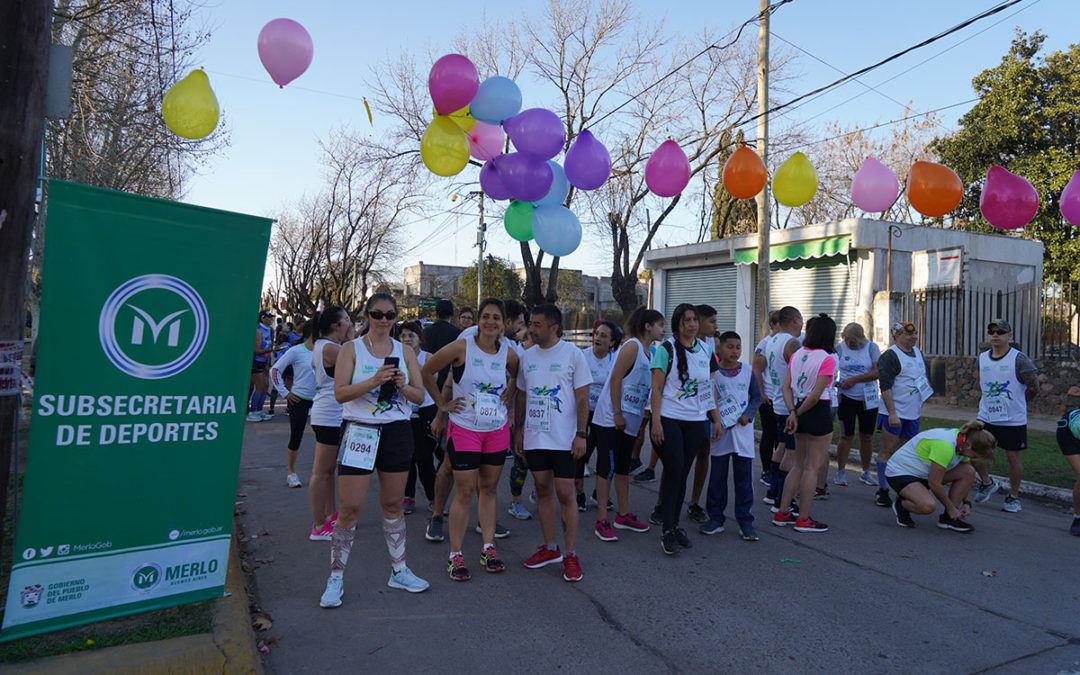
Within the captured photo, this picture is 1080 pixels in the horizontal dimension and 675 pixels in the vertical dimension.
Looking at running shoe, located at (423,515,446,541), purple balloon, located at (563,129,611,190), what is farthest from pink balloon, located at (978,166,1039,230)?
running shoe, located at (423,515,446,541)

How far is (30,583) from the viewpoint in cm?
339

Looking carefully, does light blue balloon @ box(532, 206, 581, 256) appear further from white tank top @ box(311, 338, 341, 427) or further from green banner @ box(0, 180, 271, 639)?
green banner @ box(0, 180, 271, 639)

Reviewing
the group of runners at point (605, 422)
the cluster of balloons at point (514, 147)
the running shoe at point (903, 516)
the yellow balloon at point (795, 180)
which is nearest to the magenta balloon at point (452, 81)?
the cluster of balloons at point (514, 147)

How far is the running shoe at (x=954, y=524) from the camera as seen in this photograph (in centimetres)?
601

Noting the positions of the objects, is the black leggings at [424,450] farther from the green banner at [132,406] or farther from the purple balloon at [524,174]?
the purple balloon at [524,174]

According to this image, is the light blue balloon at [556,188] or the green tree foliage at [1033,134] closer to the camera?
the light blue balloon at [556,188]

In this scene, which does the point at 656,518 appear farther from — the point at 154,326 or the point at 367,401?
the point at 154,326

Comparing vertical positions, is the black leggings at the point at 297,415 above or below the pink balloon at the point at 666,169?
below

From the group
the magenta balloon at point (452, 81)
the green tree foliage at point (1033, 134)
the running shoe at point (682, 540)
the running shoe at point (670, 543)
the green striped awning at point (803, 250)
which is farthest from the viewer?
the green tree foliage at point (1033, 134)

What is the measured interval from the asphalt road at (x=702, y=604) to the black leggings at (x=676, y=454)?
1.18ft

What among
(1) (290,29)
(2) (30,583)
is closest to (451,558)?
(2) (30,583)

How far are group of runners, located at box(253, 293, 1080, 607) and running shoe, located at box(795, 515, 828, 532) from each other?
1cm

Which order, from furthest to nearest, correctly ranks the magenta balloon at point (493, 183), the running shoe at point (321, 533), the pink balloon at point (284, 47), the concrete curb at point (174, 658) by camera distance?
the magenta balloon at point (493, 183) < the pink balloon at point (284, 47) < the running shoe at point (321, 533) < the concrete curb at point (174, 658)

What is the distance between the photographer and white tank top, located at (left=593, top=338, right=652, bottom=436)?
5.94 metres
